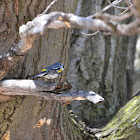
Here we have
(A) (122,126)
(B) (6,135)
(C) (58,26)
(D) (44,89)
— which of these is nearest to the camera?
(C) (58,26)

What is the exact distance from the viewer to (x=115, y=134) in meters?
1.95

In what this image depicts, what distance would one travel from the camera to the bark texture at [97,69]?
2689 millimetres

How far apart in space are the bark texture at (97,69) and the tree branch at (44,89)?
114 cm

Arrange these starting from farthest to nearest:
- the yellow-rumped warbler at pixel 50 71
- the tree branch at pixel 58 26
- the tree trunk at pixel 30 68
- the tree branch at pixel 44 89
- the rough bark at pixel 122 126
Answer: the rough bark at pixel 122 126 → the tree trunk at pixel 30 68 → the yellow-rumped warbler at pixel 50 71 → the tree branch at pixel 44 89 → the tree branch at pixel 58 26

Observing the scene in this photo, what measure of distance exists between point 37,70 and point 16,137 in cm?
57

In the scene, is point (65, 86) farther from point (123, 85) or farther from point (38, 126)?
point (123, 85)

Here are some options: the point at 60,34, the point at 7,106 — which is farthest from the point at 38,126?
the point at 60,34

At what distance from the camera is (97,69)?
9.01 feet

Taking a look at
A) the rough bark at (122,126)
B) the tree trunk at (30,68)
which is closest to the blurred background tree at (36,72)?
the tree trunk at (30,68)

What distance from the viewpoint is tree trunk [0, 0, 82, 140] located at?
176 centimetres

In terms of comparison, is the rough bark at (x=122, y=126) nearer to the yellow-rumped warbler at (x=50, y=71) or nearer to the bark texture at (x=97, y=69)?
the bark texture at (x=97, y=69)

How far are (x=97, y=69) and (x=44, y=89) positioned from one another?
131cm

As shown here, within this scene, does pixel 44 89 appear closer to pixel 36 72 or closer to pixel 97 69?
pixel 36 72

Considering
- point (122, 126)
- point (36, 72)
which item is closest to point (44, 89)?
point (36, 72)
